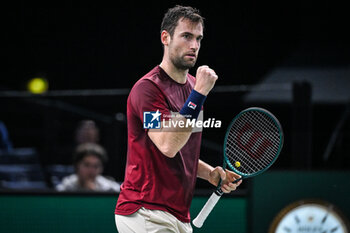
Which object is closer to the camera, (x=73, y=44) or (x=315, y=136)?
(x=315, y=136)

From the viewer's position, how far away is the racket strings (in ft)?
9.17

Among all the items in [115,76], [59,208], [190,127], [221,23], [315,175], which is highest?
[221,23]

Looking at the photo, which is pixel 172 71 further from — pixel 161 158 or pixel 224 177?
pixel 224 177

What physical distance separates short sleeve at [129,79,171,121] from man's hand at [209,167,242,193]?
40 centimetres

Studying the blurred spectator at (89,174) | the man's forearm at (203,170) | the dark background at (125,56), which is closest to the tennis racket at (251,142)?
the man's forearm at (203,170)

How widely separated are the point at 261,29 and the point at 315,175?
342cm

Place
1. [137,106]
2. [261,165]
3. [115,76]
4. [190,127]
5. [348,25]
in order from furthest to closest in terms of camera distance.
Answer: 1. [348,25]
2. [115,76]
3. [261,165]
4. [137,106]
5. [190,127]

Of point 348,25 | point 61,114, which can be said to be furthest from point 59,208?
point 348,25

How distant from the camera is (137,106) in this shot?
238 centimetres

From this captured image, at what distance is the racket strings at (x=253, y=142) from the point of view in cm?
279

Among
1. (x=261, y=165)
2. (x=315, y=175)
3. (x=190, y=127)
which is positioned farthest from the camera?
(x=315, y=175)

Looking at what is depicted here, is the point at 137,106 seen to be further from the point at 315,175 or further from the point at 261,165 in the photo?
the point at 315,175

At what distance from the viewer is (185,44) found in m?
2.46

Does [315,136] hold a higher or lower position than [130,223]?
higher
